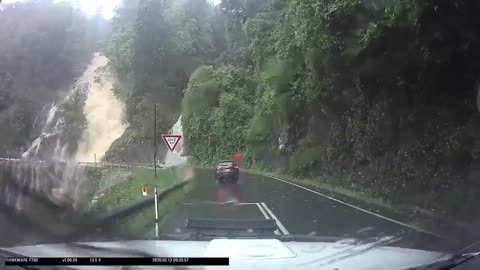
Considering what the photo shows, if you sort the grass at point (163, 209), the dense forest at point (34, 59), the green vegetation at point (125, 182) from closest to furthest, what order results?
the dense forest at point (34, 59), the green vegetation at point (125, 182), the grass at point (163, 209)

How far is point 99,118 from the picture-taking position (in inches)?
237

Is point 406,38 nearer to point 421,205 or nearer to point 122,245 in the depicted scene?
point 421,205

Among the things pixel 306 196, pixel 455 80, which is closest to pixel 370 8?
pixel 455 80

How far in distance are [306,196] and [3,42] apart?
43.8 ft

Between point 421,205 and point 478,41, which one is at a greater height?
point 478,41

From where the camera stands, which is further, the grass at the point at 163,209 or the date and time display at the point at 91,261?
the grass at the point at 163,209

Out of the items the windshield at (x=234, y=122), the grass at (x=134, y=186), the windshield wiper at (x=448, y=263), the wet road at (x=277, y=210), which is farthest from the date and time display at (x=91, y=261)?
the wet road at (x=277, y=210)

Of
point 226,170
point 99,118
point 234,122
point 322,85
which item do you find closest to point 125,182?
point 99,118

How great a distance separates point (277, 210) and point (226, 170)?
3191mm

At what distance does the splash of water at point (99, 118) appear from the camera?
576cm

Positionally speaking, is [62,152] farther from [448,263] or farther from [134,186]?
[448,263]

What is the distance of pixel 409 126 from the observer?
59.0ft

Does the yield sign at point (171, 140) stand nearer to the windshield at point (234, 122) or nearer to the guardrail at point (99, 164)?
the windshield at point (234, 122)

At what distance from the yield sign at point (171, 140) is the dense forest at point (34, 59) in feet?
7.45
